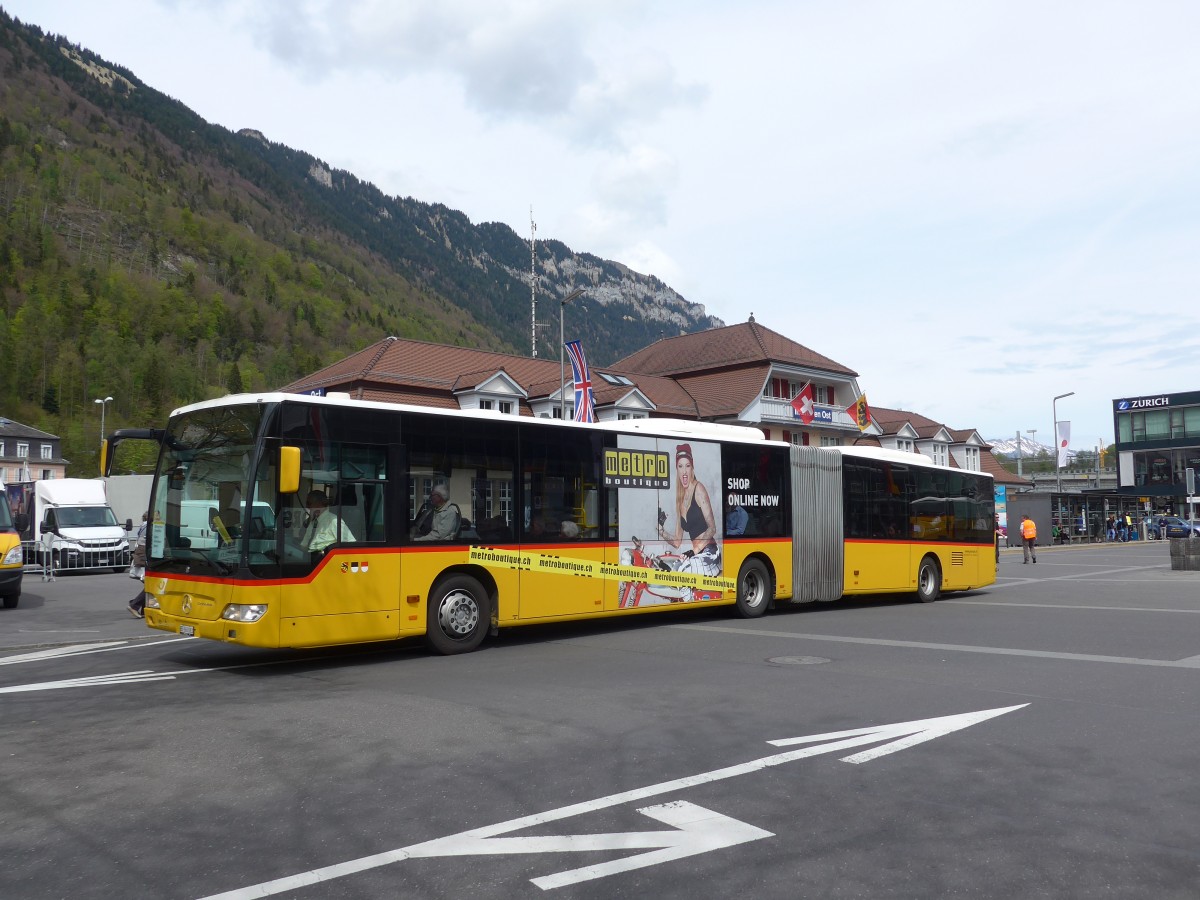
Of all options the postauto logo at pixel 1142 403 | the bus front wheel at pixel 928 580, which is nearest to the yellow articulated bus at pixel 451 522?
the bus front wheel at pixel 928 580

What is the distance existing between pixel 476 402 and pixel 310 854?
43528mm

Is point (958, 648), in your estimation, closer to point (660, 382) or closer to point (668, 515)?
point (668, 515)

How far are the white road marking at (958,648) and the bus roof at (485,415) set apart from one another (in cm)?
298

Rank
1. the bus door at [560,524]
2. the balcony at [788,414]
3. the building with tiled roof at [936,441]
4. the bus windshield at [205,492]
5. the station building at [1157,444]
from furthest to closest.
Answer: the station building at [1157,444]
the building with tiled roof at [936,441]
the balcony at [788,414]
the bus door at [560,524]
the bus windshield at [205,492]

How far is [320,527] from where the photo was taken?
33.5 ft

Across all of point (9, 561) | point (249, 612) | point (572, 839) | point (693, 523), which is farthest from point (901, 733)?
point (9, 561)

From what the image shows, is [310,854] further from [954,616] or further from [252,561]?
[954,616]

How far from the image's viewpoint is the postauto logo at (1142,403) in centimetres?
9297

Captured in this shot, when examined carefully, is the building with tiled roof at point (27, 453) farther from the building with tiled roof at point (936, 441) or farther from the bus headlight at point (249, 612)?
the bus headlight at point (249, 612)

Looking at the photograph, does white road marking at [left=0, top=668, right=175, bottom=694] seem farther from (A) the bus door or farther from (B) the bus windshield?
(A) the bus door

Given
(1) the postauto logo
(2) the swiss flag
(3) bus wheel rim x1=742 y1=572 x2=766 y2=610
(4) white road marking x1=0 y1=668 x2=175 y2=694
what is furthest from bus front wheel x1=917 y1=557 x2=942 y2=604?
(1) the postauto logo

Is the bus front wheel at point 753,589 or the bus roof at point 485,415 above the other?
the bus roof at point 485,415

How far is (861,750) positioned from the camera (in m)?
6.46

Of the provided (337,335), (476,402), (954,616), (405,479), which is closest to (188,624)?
(405,479)
